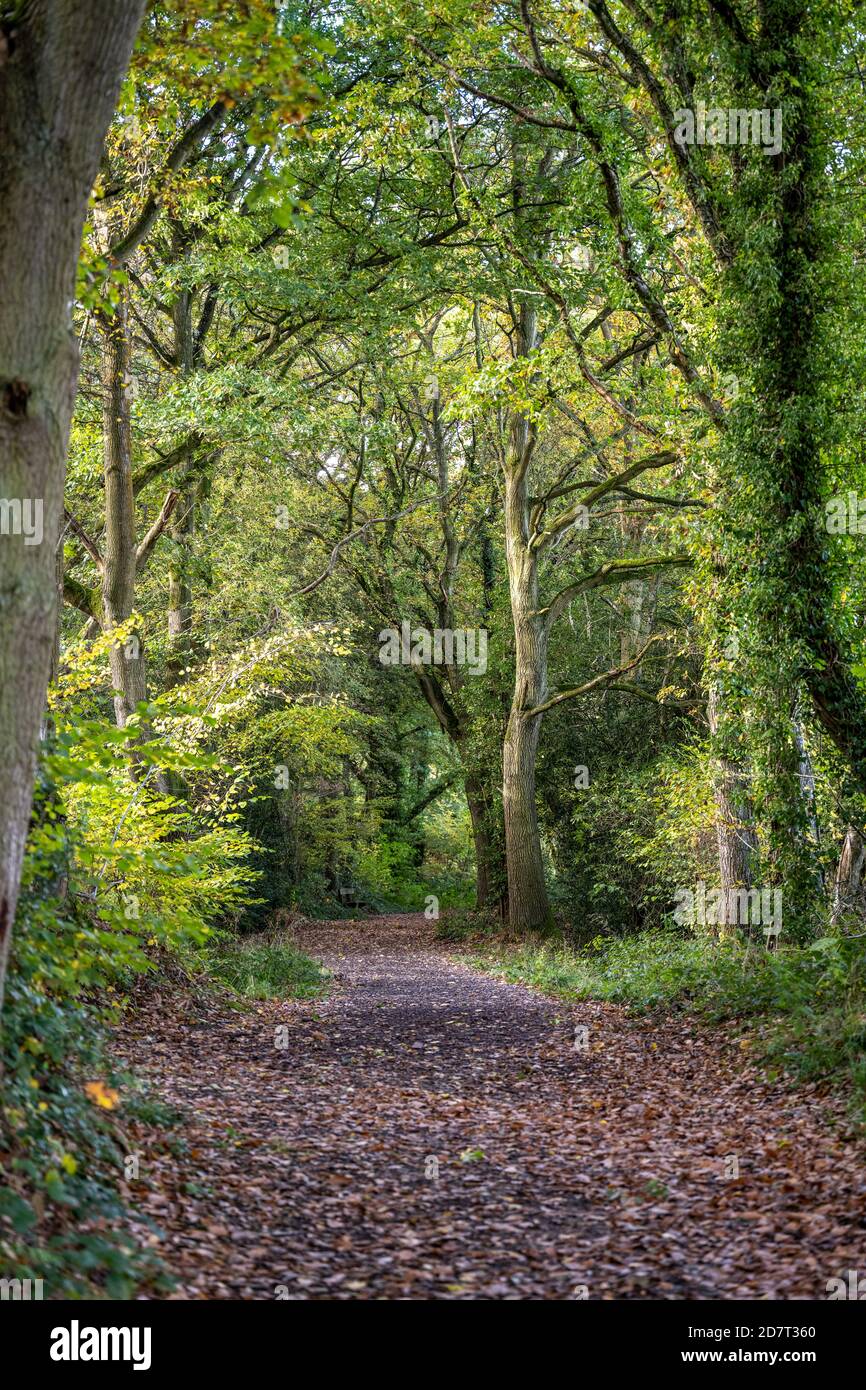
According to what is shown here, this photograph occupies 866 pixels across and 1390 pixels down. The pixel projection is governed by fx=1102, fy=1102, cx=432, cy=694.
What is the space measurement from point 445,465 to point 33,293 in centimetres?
2107

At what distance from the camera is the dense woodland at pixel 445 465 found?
4.87 m

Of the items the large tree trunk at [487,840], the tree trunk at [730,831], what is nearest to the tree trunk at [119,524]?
the tree trunk at [730,831]

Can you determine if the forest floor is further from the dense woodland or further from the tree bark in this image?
the tree bark

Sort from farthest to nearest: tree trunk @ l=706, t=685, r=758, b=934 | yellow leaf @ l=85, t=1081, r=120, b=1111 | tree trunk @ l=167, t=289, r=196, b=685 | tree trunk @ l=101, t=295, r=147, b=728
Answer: tree trunk @ l=167, t=289, r=196, b=685 → tree trunk @ l=101, t=295, r=147, b=728 → tree trunk @ l=706, t=685, r=758, b=934 → yellow leaf @ l=85, t=1081, r=120, b=1111

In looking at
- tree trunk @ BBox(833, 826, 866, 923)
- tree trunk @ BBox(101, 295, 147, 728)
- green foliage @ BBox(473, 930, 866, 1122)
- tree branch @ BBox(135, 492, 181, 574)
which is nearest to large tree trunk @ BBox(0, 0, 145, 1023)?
green foliage @ BBox(473, 930, 866, 1122)

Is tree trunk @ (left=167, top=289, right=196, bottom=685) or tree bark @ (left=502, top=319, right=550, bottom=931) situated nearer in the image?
tree trunk @ (left=167, top=289, right=196, bottom=685)

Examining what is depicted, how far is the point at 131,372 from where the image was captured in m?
16.5

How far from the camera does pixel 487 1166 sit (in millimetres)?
6773

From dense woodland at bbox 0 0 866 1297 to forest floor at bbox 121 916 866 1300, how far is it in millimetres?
577

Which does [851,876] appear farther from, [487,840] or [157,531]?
[487,840]

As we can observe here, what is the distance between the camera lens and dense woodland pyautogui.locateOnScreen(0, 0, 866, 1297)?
487 centimetres

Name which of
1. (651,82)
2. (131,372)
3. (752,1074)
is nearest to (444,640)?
(131,372)

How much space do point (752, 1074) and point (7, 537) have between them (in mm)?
6830

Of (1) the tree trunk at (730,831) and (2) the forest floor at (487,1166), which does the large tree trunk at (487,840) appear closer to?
(1) the tree trunk at (730,831)
